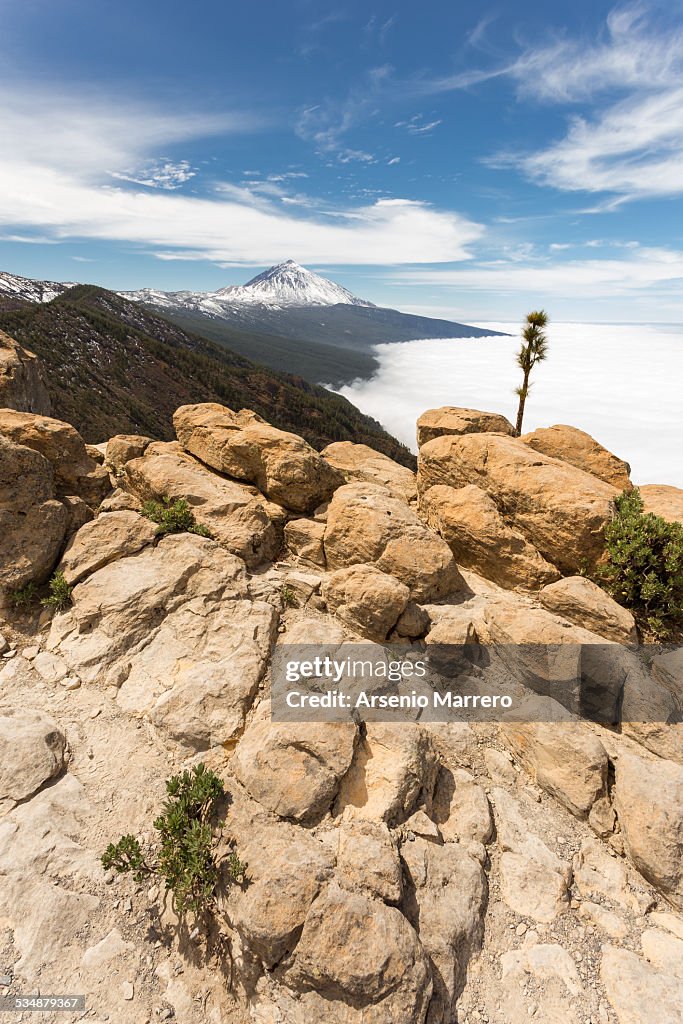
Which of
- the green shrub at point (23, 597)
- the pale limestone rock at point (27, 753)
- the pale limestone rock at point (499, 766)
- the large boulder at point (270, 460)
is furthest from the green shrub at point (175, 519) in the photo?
the pale limestone rock at point (499, 766)

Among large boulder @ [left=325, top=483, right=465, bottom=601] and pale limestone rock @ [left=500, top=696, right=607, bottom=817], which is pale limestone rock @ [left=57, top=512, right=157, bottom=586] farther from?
pale limestone rock @ [left=500, top=696, right=607, bottom=817]

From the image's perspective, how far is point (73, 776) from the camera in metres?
9.82

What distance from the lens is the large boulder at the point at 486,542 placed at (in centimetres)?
1534

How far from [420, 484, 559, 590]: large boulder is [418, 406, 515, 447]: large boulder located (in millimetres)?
3990

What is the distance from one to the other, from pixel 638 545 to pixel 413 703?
325 inches

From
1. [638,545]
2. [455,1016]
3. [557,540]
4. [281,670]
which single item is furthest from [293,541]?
[455,1016]

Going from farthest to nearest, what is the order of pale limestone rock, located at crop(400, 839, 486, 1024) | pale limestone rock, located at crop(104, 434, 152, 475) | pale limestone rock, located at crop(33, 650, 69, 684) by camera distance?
pale limestone rock, located at crop(104, 434, 152, 475) < pale limestone rock, located at crop(33, 650, 69, 684) < pale limestone rock, located at crop(400, 839, 486, 1024)

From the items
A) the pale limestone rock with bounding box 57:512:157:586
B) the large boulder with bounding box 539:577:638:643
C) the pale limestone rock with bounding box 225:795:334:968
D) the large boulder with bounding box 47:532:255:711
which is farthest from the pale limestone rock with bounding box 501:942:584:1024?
the pale limestone rock with bounding box 57:512:157:586

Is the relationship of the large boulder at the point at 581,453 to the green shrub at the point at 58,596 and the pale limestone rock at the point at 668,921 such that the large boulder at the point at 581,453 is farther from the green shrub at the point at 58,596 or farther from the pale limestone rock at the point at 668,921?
the green shrub at the point at 58,596

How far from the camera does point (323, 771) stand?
369 inches

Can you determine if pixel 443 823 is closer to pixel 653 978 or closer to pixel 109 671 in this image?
pixel 653 978

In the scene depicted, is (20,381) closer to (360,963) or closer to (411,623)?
(411,623)

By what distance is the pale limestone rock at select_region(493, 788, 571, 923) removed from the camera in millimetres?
9039

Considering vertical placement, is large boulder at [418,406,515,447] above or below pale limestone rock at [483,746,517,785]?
above
